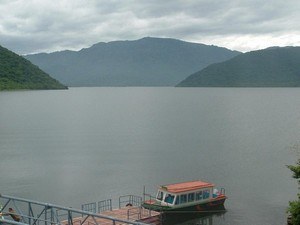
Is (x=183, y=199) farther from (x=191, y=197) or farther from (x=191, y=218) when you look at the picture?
(x=191, y=218)

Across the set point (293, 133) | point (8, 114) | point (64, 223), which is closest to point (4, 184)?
point (64, 223)

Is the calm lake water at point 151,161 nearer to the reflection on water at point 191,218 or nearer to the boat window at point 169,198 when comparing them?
the reflection on water at point 191,218

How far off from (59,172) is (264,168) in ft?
134

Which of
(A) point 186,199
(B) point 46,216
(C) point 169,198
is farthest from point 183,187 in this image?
(B) point 46,216

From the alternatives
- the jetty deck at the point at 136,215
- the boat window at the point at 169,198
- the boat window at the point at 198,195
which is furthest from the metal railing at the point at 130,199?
the boat window at the point at 198,195

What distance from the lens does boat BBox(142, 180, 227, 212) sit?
177 ft

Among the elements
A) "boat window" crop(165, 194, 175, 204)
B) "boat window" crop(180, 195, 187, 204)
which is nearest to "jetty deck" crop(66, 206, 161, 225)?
"boat window" crop(165, 194, 175, 204)

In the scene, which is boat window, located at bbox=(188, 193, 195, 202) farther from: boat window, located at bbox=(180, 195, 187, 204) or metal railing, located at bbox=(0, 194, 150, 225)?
metal railing, located at bbox=(0, 194, 150, 225)

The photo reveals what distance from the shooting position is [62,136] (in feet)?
437

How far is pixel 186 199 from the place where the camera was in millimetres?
56062

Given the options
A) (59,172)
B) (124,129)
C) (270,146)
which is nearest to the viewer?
(59,172)

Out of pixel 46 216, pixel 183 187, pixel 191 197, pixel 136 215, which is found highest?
pixel 46 216

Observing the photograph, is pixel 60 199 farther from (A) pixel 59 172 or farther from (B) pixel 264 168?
(B) pixel 264 168

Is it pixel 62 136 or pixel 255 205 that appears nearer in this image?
pixel 255 205
